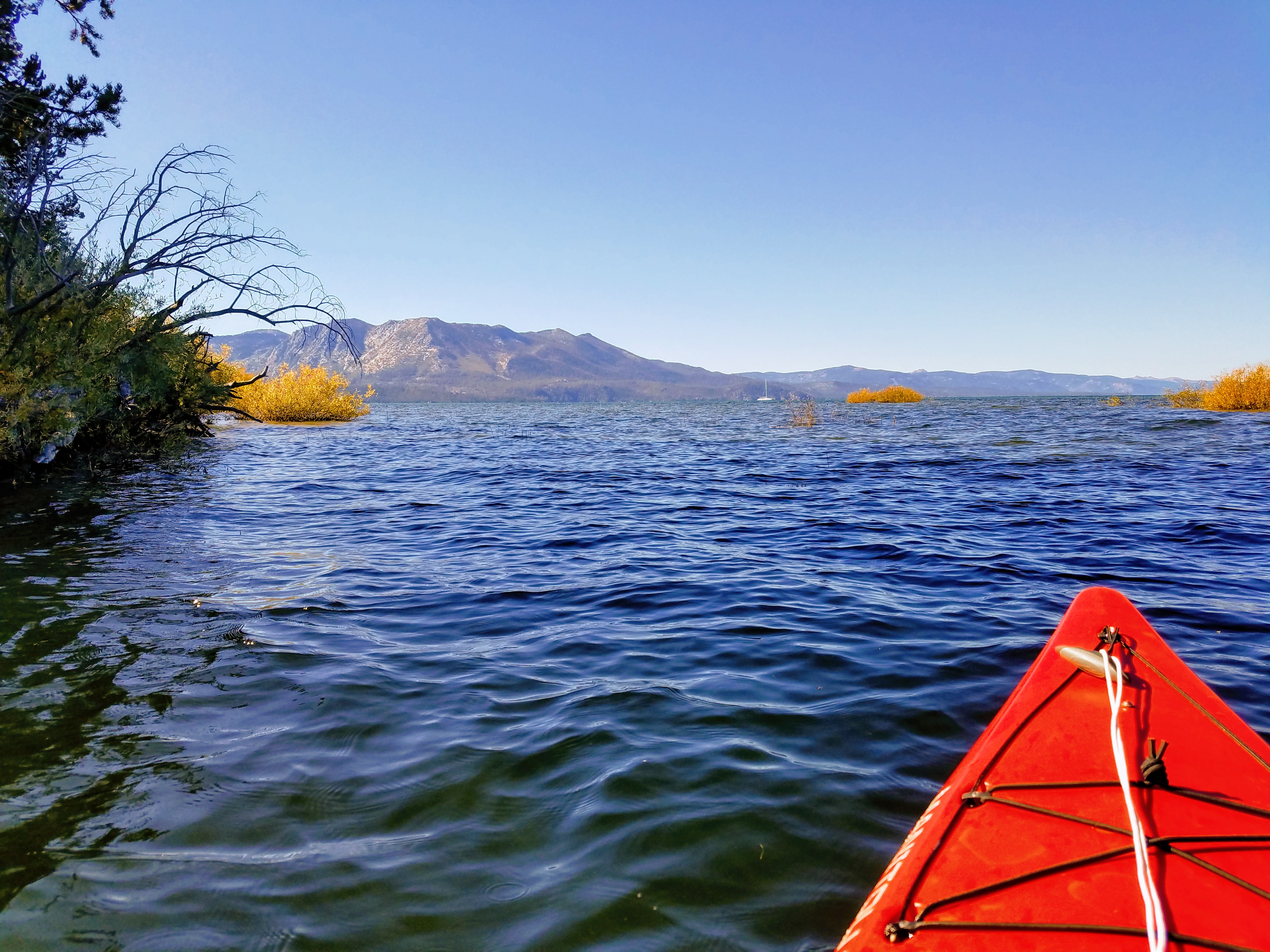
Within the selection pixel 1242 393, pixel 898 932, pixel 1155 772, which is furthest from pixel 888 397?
pixel 898 932

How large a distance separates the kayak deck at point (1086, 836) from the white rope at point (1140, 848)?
0.04 metres

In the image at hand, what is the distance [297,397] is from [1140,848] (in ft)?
133

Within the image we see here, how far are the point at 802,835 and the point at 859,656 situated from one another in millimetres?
2373

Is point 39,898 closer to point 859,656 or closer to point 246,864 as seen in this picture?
point 246,864

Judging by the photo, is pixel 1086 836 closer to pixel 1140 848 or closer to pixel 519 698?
pixel 1140 848

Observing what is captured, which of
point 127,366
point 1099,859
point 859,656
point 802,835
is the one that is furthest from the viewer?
point 127,366

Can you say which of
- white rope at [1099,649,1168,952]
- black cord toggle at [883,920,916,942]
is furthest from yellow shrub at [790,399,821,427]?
black cord toggle at [883,920,916,942]

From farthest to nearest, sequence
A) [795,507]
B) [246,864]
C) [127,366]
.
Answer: [127,366] < [795,507] < [246,864]

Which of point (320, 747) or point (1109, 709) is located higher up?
point (1109, 709)

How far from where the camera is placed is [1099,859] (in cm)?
227

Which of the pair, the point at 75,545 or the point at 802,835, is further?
the point at 75,545

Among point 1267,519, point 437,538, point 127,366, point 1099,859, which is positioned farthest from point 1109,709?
point 127,366

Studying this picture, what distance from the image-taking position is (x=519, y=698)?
14.8 feet

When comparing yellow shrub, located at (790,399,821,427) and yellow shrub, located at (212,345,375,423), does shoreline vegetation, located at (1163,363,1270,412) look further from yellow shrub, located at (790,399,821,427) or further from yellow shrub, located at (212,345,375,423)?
yellow shrub, located at (212,345,375,423)
